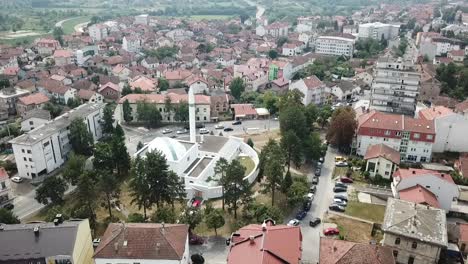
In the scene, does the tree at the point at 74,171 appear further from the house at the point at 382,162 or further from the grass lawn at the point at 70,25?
the grass lawn at the point at 70,25

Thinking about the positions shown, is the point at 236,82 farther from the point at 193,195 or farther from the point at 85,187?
the point at 85,187

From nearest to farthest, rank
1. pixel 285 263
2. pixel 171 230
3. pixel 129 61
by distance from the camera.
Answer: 1. pixel 285 263
2. pixel 171 230
3. pixel 129 61

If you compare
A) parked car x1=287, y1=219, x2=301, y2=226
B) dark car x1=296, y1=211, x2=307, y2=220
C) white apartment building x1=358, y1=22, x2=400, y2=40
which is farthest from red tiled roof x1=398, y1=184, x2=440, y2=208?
white apartment building x1=358, y1=22, x2=400, y2=40

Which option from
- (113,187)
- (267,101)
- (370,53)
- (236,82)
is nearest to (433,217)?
(113,187)

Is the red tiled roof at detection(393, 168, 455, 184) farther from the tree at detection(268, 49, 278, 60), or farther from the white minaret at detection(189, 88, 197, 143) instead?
the tree at detection(268, 49, 278, 60)

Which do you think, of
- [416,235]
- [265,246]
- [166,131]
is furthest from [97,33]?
[416,235]

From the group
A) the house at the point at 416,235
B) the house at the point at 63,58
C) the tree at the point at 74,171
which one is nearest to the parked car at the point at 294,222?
the house at the point at 416,235
